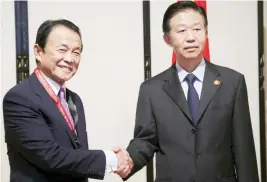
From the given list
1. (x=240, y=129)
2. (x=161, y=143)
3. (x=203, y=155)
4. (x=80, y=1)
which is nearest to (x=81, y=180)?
(x=161, y=143)

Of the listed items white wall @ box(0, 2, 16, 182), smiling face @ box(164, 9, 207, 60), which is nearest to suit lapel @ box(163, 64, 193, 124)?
smiling face @ box(164, 9, 207, 60)

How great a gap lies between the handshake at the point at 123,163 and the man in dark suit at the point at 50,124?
0.22 ft

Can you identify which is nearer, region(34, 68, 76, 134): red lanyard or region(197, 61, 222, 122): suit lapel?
region(34, 68, 76, 134): red lanyard

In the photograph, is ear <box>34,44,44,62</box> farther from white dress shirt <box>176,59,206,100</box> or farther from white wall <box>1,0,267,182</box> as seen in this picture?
white wall <box>1,0,267,182</box>

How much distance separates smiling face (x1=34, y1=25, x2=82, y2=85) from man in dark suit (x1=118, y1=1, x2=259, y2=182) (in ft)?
1.46

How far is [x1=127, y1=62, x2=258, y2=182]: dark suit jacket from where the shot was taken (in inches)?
75.0

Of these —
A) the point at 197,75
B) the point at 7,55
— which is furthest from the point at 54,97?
the point at 7,55

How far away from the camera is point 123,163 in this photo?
2023mm

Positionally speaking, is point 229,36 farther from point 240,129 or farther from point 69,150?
point 69,150

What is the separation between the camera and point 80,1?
3100mm

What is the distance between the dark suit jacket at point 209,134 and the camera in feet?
6.25

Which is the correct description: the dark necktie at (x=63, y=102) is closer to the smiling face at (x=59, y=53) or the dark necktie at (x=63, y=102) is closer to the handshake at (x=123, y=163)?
the smiling face at (x=59, y=53)

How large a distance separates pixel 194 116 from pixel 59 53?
0.74 m

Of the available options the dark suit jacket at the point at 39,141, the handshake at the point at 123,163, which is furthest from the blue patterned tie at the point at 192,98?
the dark suit jacket at the point at 39,141
